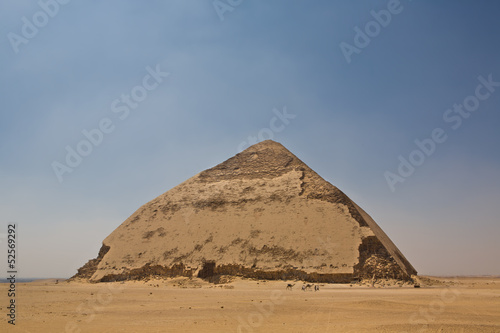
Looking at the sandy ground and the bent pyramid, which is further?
the bent pyramid

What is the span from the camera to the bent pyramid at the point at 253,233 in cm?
2470

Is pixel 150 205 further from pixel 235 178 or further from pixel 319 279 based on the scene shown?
pixel 319 279

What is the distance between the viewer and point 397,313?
974cm

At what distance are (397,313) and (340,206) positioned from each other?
62.5 feet

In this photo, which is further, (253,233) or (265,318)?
(253,233)

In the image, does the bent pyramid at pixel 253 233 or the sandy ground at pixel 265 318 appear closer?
the sandy ground at pixel 265 318

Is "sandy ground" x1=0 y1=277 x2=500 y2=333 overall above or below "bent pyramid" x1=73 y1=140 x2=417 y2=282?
below

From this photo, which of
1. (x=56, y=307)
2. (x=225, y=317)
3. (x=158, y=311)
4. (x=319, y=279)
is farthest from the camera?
(x=319, y=279)

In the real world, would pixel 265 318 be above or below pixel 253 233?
below

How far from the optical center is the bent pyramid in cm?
2470

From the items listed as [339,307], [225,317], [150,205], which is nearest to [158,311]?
[225,317]

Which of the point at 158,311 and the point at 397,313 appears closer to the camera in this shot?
the point at 397,313

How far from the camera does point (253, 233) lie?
28.5 meters

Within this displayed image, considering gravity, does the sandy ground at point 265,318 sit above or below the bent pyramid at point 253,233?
below
